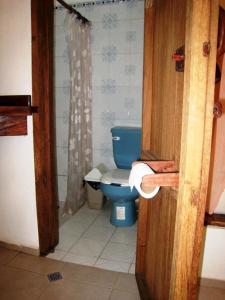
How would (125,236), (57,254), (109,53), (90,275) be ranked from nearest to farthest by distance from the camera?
(90,275) < (57,254) < (125,236) < (109,53)

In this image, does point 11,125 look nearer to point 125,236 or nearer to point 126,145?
point 126,145

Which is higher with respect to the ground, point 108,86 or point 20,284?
point 108,86

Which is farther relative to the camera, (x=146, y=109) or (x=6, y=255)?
(x=6, y=255)

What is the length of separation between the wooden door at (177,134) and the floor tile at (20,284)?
2.13 ft

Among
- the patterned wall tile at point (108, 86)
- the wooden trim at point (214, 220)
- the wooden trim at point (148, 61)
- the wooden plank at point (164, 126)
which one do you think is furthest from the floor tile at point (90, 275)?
the patterned wall tile at point (108, 86)

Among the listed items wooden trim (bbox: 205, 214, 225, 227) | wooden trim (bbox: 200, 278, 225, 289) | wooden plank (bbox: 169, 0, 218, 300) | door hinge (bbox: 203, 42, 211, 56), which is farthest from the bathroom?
door hinge (bbox: 203, 42, 211, 56)

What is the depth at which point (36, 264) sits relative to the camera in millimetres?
1848

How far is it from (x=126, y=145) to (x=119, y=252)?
1023 millimetres

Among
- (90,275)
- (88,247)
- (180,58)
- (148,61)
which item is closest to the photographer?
(180,58)

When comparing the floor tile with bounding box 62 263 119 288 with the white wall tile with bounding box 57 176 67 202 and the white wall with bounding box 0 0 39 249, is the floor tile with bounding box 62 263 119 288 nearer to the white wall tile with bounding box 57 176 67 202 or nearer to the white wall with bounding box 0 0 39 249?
the white wall with bounding box 0 0 39 249

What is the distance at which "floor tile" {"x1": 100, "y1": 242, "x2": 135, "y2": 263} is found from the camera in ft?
6.42

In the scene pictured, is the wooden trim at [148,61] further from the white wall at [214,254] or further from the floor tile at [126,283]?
the floor tile at [126,283]

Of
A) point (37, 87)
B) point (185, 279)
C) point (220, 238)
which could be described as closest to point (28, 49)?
point (37, 87)

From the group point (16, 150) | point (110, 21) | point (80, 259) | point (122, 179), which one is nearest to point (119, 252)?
point (80, 259)
